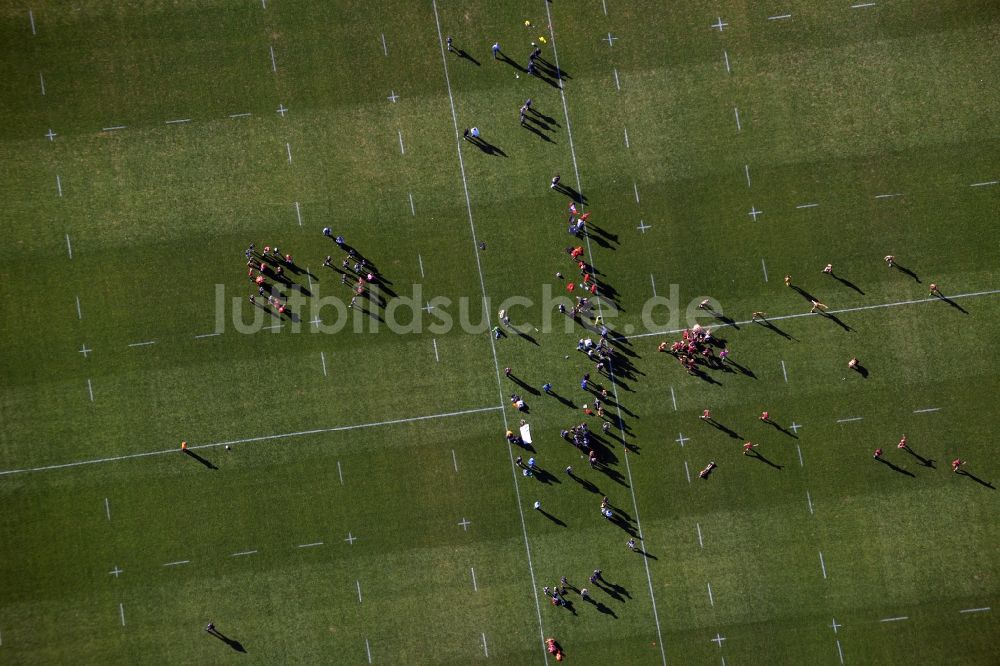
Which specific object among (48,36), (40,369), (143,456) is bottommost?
(143,456)

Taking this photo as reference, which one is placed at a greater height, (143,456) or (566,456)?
(143,456)

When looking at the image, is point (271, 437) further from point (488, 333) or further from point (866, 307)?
point (866, 307)

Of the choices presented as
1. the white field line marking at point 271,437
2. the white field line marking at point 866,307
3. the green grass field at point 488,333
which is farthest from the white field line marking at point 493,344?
the white field line marking at point 866,307

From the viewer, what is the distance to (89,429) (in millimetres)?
21094

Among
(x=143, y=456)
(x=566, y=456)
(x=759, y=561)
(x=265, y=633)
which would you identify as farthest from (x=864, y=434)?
(x=143, y=456)

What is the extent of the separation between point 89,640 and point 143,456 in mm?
5609

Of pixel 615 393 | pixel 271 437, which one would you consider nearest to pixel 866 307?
pixel 615 393

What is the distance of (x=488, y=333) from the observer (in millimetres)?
21516

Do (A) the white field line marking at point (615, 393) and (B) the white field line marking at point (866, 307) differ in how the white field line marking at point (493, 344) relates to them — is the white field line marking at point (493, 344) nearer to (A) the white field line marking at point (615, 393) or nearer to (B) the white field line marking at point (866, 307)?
(A) the white field line marking at point (615, 393)

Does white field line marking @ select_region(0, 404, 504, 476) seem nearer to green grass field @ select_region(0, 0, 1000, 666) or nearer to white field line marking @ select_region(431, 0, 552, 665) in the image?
green grass field @ select_region(0, 0, 1000, 666)

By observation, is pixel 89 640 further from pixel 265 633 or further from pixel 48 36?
pixel 48 36

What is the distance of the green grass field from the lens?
830 inches

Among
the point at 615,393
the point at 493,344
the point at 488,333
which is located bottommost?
the point at 615,393

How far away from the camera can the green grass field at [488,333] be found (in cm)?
2109
